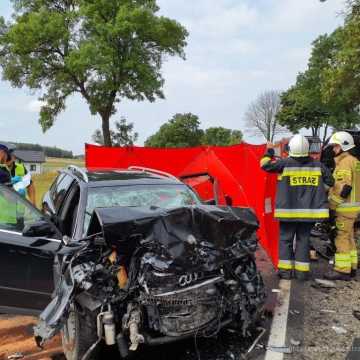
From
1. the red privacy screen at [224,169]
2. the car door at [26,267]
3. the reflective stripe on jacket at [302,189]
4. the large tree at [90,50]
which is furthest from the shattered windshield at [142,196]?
the large tree at [90,50]

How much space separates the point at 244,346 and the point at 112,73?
2390 cm

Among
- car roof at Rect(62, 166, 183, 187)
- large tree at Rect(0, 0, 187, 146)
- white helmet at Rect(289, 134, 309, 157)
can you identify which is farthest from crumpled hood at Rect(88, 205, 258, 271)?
large tree at Rect(0, 0, 187, 146)

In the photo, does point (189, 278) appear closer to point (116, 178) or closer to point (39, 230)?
point (39, 230)

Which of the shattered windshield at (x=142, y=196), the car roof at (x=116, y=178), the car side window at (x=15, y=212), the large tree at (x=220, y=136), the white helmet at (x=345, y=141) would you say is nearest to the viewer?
the car side window at (x=15, y=212)

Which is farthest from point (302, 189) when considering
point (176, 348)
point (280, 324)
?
point (176, 348)

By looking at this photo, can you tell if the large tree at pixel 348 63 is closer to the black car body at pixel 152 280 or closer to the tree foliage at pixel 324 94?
the tree foliage at pixel 324 94

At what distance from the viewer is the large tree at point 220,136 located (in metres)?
62.0

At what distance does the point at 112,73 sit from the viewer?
1011 inches

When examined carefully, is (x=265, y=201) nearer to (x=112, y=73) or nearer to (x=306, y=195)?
(x=306, y=195)

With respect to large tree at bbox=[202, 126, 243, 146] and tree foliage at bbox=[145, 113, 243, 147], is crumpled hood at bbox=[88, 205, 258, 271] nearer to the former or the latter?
tree foliage at bbox=[145, 113, 243, 147]

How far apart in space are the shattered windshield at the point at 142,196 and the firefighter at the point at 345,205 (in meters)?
2.28

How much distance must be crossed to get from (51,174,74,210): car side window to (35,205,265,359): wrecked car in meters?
1.88

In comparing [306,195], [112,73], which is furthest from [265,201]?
[112,73]

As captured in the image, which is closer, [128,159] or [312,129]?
[128,159]
